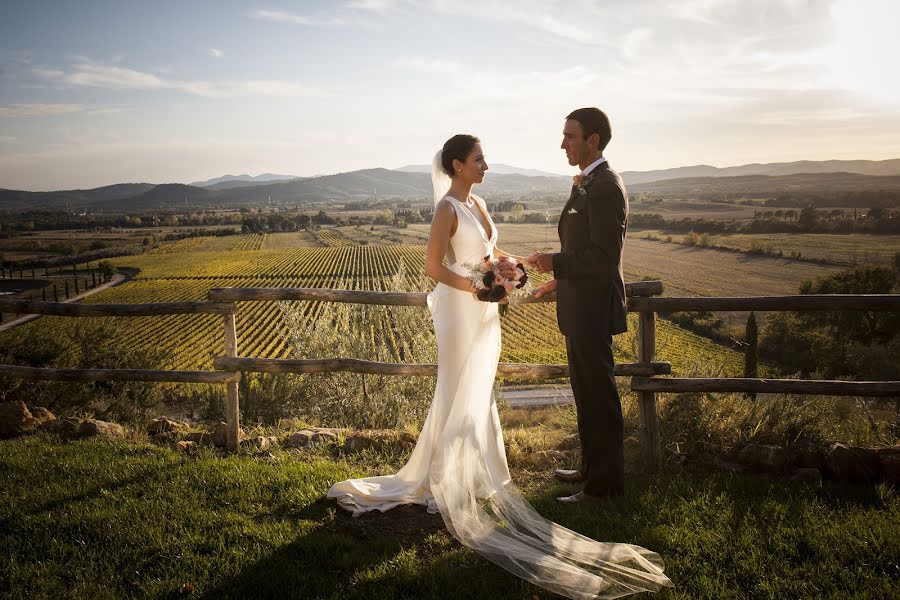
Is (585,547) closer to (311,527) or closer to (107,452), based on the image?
(311,527)

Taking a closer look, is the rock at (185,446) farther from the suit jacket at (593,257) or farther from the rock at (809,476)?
the rock at (809,476)

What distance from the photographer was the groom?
3521 mm

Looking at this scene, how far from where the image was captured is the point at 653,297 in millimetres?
4637

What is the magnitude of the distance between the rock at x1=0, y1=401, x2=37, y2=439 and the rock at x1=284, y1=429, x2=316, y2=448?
258cm

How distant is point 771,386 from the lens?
14.4 ft

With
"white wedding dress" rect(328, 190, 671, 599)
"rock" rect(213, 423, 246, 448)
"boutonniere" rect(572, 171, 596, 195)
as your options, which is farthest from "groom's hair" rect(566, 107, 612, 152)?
"rock" rect(213, 423, 246, 448)

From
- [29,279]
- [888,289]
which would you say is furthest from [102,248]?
[888,289]

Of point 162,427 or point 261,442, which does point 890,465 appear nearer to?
point 261,442

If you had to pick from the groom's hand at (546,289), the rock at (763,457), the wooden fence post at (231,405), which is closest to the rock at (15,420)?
the wooden fence post at (231,405)

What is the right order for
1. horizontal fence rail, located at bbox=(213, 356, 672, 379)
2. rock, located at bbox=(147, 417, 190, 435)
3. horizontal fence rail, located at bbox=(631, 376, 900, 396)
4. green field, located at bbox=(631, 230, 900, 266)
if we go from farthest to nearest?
1. green field, located at bbox=(631, 230, 900, 266)
2. rock, located at bbox=(147, 417, 190, 435)
3. horizontal fence rail, located at bbox=(213, 356, 672, 379)
4. horizontal fence rail, located at bbox=(631, 376, 900, 396)

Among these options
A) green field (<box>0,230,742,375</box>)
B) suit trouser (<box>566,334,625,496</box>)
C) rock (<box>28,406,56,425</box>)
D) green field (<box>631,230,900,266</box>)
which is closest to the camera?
suit trouser (<box>566,334,625,496</box>)

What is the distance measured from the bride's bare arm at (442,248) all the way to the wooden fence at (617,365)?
61cm

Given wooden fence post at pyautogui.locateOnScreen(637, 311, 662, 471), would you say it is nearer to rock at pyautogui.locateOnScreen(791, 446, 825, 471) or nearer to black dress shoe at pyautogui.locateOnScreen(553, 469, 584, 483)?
black dress shoe at pyautogui.locateOnScreen(553, 469, 584, 483)

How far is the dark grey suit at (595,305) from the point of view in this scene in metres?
3.51
